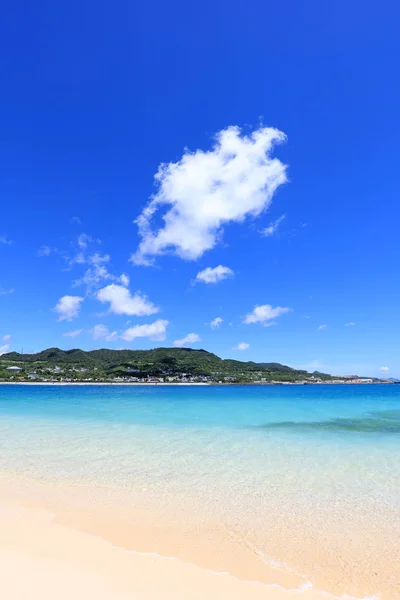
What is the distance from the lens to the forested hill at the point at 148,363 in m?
136

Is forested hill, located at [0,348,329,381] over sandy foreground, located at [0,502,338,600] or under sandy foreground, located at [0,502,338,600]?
over

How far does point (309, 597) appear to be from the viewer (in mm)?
3658

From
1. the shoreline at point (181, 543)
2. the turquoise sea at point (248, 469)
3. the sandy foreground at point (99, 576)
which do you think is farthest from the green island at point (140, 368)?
the sandy foreground at point (99, 576)

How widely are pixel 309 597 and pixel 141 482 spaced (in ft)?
15.6

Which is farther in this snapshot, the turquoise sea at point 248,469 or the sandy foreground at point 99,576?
the turquoise sea at point 248,469

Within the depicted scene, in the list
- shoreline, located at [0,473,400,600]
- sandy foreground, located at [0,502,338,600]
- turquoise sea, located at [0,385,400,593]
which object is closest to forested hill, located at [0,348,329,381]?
turquoise sea, located at [0,385,400,593]

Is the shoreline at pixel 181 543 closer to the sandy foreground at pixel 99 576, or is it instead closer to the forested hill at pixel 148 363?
the sandy foreground at pixel 99 576

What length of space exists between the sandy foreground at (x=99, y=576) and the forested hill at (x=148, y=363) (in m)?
122

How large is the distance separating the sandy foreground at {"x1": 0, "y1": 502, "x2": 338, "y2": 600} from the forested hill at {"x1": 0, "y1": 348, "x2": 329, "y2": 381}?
122m

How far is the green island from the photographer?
11697cm

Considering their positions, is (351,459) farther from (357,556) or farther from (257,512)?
(357,556)

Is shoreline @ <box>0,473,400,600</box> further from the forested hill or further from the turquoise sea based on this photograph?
the forested hill

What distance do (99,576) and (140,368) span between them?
134735 millimetres

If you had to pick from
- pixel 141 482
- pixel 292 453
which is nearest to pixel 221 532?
pixel 141 482
